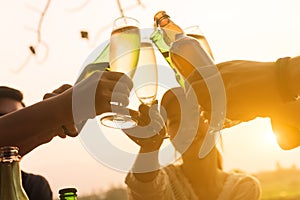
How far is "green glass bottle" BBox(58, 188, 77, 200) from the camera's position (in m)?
1.05

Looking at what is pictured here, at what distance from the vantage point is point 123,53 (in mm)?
1178

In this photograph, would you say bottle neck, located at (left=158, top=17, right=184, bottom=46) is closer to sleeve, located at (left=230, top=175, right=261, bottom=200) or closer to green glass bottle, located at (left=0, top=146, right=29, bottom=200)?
green glass bottle, located at (left=0, top=146, right=29, bottom=200)

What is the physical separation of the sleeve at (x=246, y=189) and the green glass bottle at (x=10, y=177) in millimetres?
1289

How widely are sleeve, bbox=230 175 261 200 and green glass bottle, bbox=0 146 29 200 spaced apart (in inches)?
50.8

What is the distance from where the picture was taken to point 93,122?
113cm

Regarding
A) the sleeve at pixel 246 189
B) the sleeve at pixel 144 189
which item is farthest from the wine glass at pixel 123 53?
the sleeve at pixel 246 189

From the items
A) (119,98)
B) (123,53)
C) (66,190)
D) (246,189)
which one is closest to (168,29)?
(123,53)

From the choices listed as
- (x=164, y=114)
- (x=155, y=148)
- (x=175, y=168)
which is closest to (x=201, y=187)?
(x=175, y=168)

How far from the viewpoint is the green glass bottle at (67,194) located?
1.05 m

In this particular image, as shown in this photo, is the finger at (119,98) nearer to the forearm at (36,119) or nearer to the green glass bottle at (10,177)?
the forearm at (36,119)

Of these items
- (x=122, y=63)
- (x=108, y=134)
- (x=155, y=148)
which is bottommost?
(x=155, y=148)

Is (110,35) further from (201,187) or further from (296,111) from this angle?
(201,187)

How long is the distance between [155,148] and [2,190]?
2.15ft

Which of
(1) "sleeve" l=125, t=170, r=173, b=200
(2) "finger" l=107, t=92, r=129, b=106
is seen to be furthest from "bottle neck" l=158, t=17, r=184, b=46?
(1) "sleeve" l=125, t=170, r=173, b=200
